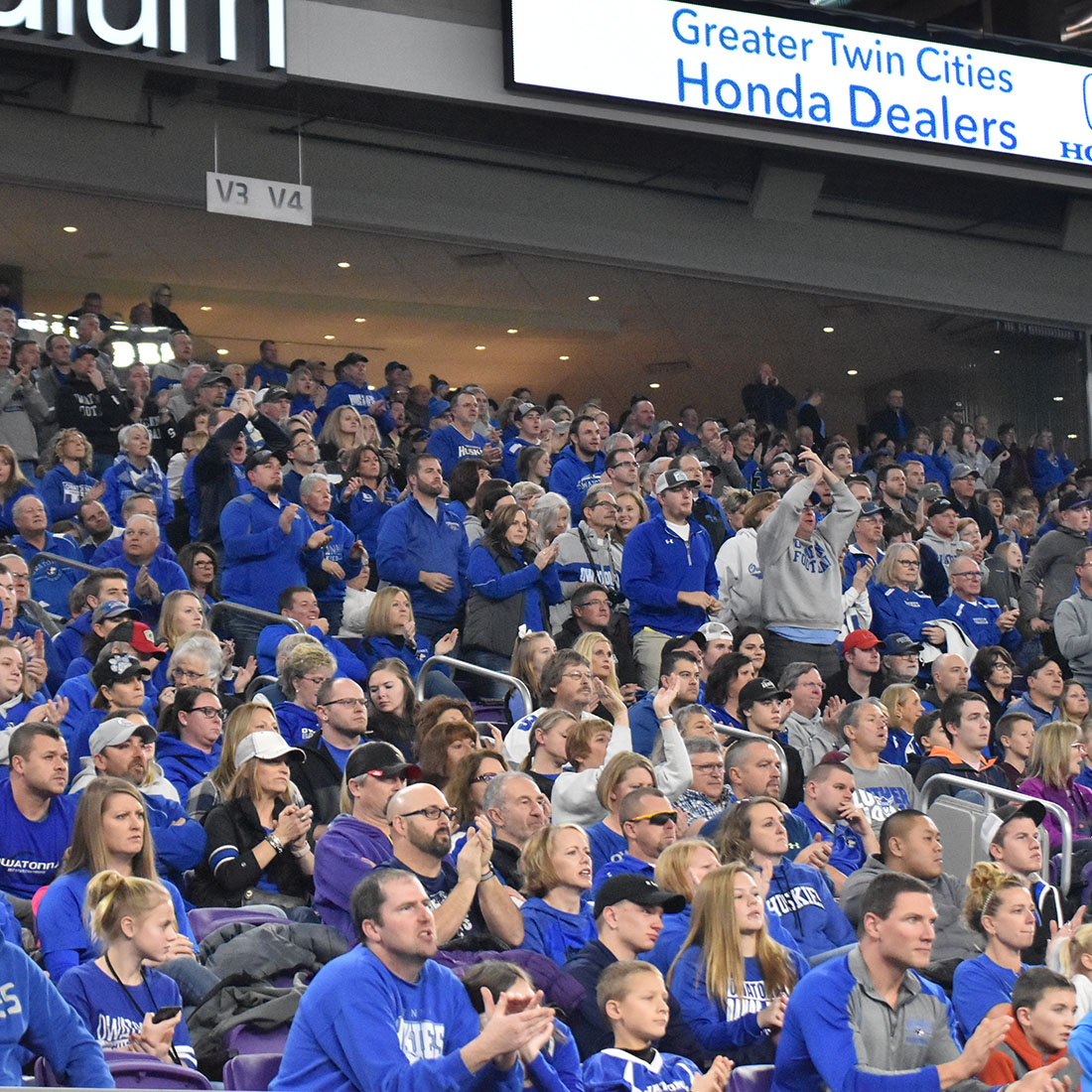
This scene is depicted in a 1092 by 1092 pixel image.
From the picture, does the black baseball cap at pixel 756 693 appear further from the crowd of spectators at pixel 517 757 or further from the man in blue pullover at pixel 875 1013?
the man in blue pullover at pixel 875 1013

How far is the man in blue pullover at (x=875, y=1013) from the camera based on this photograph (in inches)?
186

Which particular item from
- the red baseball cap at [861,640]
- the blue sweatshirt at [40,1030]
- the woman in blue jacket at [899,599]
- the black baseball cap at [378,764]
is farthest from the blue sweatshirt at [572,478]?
the blue sweatshirt at [40,1030]

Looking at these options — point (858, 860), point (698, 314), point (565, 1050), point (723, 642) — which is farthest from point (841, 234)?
point (565, 1050)

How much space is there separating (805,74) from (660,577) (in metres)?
8.28

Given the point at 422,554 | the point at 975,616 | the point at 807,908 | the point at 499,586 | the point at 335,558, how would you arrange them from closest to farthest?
the point at 807,908 → the point at 499,586 → the point at 422,554 → the point at 335,558 → the point at 975,616

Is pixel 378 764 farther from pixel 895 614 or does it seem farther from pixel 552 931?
pixel 895 614

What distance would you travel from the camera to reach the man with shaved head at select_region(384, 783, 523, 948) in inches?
202

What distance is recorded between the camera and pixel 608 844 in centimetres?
620

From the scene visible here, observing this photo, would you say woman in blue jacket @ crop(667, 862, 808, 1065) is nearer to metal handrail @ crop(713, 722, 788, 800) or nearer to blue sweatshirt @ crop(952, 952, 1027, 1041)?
blue sweatshirt @ crop(952, 952, 1027, 1041)

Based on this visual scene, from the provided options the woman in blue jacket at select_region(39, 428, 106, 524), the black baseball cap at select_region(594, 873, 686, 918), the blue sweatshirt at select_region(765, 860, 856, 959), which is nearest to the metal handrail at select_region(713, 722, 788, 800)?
the blue sweatshirt at select_region(765, 860, 856, 959)

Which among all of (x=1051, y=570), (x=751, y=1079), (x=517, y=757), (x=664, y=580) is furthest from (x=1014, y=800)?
(x=1051, y=570)

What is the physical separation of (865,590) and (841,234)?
965 centimetres

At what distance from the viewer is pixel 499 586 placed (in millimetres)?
9328

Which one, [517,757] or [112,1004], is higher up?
[517,757]
